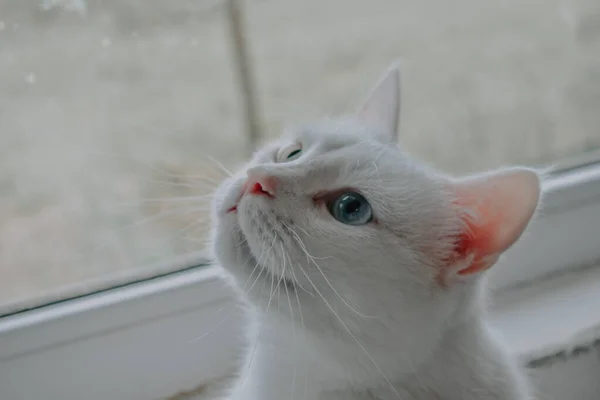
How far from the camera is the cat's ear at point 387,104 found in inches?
31.5

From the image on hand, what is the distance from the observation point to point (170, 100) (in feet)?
3.24

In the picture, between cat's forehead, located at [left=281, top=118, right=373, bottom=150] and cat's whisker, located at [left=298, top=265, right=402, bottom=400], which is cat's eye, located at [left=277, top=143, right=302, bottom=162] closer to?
cat's forehead, located at [left=281, top=118, right=373, bottom=150]

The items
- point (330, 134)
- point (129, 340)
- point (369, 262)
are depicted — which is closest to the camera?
point (369, 262)

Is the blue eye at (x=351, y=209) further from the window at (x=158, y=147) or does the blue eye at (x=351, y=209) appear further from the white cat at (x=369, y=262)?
the window at (x=158, y=147)

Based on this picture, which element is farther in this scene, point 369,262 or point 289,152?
point 289,152

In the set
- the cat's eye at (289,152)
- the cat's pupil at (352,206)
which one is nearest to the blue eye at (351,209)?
the cat's pupil at (352,206)

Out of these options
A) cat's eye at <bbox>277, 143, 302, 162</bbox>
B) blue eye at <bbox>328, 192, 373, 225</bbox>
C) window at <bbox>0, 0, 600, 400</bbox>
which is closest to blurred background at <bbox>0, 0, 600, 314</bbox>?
window at <bbox>0, 0, 600, 400</bbox>

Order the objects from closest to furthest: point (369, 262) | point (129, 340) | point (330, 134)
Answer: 1. point (369, 262)
2. point (330, 134)
3. point (129, 340)

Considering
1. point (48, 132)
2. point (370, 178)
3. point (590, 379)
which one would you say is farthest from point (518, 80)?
point (48, 132)

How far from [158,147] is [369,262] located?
19.4 inches

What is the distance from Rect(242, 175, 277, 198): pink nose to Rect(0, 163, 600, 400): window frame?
0.23m

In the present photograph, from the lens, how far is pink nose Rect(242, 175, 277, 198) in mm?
631

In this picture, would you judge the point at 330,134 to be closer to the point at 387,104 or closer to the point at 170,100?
the point at 387,104

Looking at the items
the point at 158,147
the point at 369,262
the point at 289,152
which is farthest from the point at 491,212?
the point at 158,147
